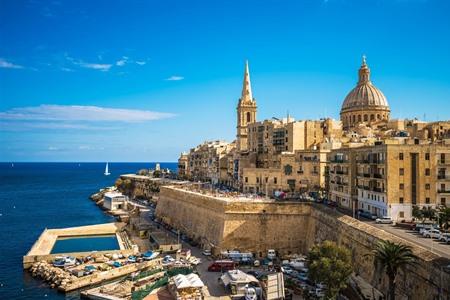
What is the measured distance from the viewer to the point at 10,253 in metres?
42.6

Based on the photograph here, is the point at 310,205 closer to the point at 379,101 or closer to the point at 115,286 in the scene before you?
the point at 115,286

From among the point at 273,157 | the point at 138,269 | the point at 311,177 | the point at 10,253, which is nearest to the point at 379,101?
the point at 273,157

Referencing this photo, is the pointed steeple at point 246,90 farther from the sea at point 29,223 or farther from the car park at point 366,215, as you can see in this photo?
the car park at point 366,215

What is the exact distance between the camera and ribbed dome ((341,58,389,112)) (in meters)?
63.4

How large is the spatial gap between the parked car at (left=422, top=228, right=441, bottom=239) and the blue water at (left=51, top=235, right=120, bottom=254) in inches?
1234

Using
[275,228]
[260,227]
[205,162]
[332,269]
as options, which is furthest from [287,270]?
[205,162]

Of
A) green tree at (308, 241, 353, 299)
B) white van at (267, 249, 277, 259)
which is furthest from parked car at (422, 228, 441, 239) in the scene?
white van at (267, 249, 277, 259)

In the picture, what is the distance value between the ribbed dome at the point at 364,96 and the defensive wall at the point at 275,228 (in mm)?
30193

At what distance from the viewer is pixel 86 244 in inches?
1877

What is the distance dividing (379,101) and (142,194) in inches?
1969

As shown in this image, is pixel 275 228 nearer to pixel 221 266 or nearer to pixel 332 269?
pixel 221 266

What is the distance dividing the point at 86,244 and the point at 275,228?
22.5 metres

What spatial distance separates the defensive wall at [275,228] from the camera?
26.0 metres

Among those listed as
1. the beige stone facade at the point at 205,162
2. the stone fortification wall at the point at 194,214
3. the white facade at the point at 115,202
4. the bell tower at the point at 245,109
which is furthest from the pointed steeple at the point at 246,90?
the white facade at the point at 115,202
